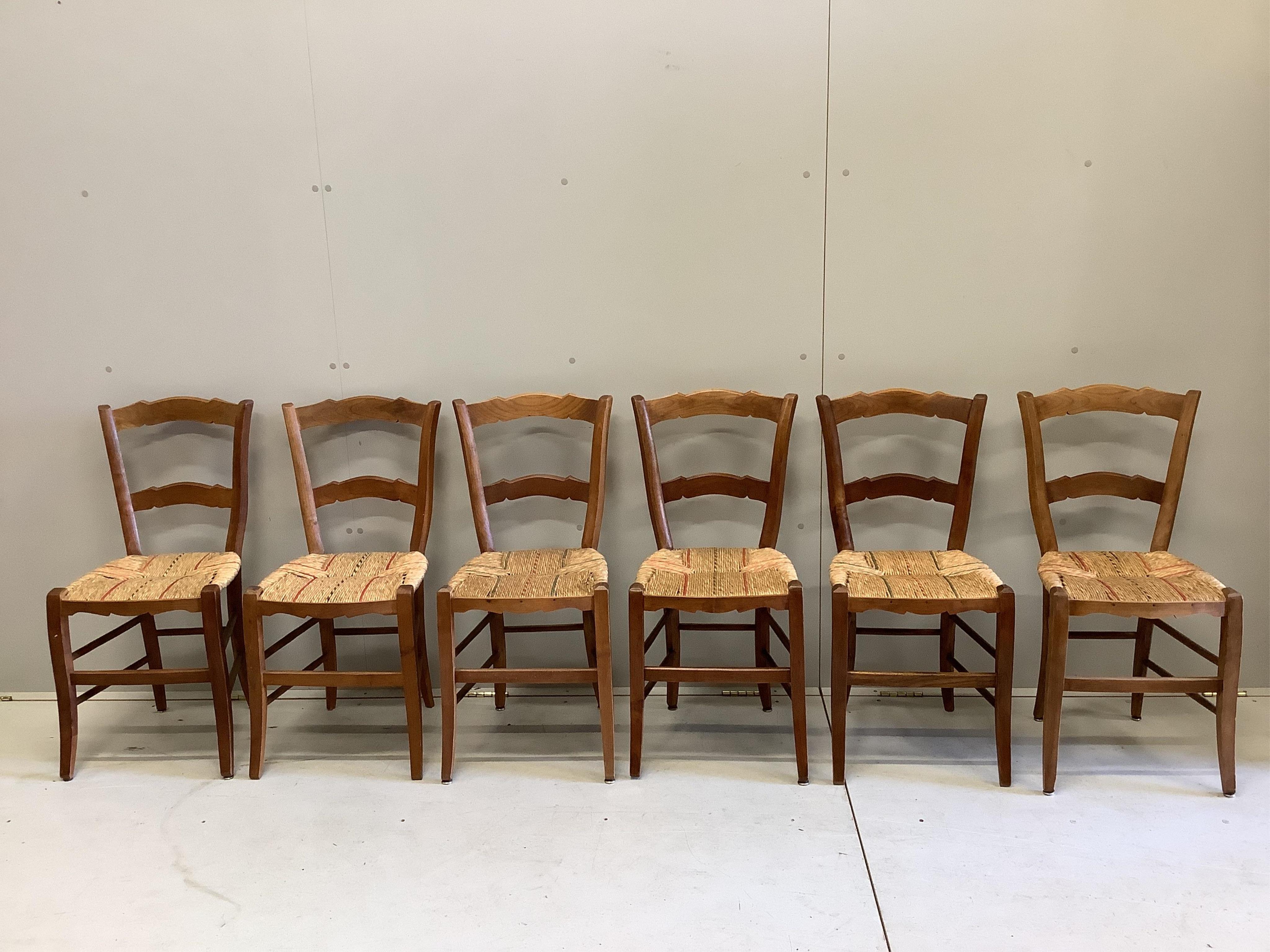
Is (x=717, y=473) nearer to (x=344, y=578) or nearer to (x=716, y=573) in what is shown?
(x=716, y=573)

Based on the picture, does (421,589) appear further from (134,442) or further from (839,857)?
(839,857)

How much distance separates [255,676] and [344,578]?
34cm

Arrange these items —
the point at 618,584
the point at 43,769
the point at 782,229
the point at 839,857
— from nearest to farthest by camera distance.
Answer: the point at 839,857
the point at 43,769
the point at 782,229
the point at 618,584

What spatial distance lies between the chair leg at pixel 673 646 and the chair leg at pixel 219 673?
1.25 m

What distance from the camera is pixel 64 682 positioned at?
8.00 ft

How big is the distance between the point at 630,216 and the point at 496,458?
875mm

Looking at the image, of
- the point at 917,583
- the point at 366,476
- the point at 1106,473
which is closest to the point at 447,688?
the point at 366,476

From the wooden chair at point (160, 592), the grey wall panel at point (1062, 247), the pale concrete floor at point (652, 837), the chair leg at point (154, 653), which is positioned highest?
the grey wall panel at point (1062, 247)

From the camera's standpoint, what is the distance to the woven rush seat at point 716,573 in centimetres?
227

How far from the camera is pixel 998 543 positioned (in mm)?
2797

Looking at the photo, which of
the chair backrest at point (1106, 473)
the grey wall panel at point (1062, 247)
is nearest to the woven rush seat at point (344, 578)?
the grey wall panel at point (1062, 247)

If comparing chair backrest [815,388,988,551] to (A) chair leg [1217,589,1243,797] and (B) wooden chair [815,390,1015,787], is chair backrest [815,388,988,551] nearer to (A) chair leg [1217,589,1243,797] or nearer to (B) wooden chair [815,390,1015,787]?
(B) wooden chair [815,390,1015,787]

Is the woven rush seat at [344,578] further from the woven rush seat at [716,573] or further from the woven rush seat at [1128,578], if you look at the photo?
the woven rush seat at [1128,578]

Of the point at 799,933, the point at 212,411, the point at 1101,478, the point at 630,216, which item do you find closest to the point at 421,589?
the point at 212,411
